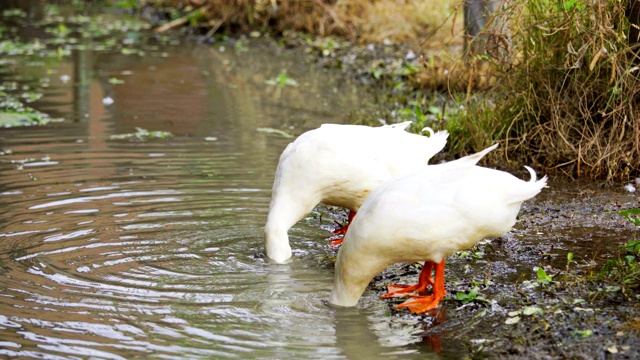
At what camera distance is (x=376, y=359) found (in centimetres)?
443

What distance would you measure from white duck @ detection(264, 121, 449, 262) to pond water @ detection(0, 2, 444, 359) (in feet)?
1.00

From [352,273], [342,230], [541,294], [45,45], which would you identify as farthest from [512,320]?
[45,45]

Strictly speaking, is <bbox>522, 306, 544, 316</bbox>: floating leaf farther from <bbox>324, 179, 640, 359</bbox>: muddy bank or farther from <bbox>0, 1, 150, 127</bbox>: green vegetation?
<bbox>0, 1, 150, 127</bbox>: green vegetation

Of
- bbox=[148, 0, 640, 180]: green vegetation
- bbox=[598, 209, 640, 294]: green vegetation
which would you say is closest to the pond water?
bbox=[598, 209, 640, 294]: green vegetation

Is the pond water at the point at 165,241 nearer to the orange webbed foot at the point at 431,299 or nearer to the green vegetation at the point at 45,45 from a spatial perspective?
the orange webbed foot at the point at 431,299

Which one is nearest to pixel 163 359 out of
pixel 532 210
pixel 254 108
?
pixel 532 210

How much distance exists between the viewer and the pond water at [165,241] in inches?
184

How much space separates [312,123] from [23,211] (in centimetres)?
418

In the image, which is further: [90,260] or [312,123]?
[312,123]

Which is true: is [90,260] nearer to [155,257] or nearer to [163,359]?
[155,257]

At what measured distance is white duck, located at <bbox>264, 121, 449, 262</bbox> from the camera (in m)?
5.76

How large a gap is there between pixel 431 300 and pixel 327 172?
118 cm

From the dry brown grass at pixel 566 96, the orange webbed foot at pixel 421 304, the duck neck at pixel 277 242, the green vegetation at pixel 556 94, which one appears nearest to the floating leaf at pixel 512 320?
the orange webbed foot at pixel 421 304

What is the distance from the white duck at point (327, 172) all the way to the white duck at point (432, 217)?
2.70 ft
